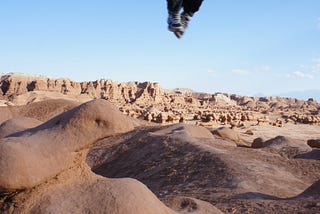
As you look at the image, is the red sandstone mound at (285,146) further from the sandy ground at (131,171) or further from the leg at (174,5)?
the leg at (174,5)

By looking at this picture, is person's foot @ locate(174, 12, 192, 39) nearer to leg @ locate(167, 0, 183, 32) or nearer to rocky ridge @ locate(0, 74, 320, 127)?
leg @ locate(167, 0, 183, 32)

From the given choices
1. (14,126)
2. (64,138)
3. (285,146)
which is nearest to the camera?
(64,138)

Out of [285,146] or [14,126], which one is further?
[285,146]

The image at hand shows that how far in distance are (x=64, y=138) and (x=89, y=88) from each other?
55.2 metres

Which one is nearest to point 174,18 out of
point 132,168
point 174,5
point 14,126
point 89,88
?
point 174,5

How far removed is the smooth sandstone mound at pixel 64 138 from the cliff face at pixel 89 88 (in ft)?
162

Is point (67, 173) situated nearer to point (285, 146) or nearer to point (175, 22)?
point (175, 22)

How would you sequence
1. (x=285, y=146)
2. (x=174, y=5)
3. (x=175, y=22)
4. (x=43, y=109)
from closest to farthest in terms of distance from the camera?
(x=174, y=5), (x=175, y=22), (x=285, y=146), (x=43, y=109)

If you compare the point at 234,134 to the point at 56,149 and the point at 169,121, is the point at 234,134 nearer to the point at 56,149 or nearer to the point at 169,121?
the point at 169,121

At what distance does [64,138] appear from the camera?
5012 mm

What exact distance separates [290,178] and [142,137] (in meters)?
5.52

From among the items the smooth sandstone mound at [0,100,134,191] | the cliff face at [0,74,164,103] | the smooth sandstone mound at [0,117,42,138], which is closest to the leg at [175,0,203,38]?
the smooth sandstone mound at [0,100,134,191]

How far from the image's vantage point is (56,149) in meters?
4.98

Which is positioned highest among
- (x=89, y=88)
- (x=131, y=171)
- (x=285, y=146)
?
(x=285, y=146)
